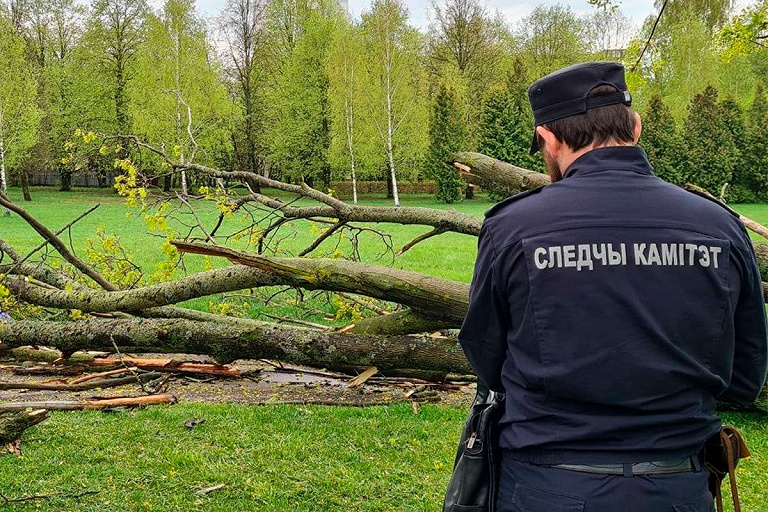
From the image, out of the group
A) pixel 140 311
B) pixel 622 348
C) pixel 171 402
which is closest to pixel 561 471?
pixel 622 348

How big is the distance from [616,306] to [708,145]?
3403 centimetres

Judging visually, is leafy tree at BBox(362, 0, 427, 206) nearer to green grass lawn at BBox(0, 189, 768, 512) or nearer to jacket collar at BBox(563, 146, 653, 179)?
green grass lawn at BBox(0, 189, 768, 512)

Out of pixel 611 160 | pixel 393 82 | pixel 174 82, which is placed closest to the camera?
pixel 611 160

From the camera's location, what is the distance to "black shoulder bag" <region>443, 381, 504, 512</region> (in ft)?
6.26

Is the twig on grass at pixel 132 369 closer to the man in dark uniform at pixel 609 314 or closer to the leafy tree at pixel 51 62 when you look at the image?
the man in dark uniform at pixel 609 314

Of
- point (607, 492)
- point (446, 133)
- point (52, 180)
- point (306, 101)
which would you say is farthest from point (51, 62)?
point (607, 492)

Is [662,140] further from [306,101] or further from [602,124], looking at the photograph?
[602,124]

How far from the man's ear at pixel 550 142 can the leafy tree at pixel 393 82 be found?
3034cm

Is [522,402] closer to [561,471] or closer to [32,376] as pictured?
[561,471]

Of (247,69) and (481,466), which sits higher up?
(247,69)

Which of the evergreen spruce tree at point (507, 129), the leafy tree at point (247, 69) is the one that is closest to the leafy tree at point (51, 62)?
the leafy tree at point (247, 69)

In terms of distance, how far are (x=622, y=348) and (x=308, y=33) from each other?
131 ft

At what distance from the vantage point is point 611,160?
1774 mm

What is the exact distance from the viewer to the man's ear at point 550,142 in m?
1.88
